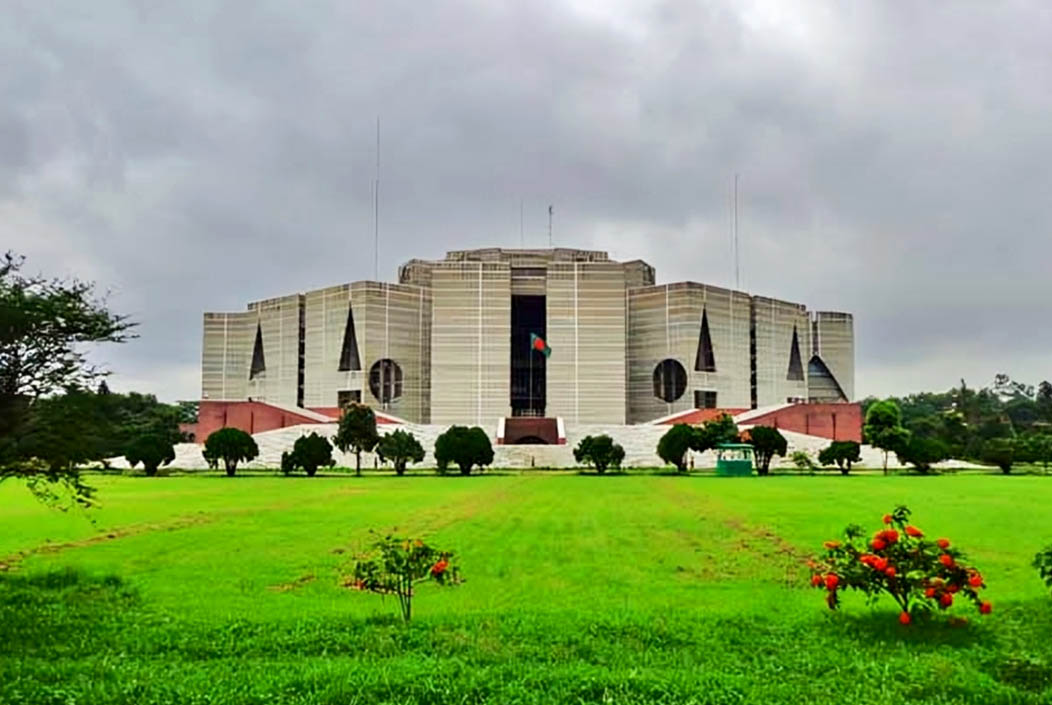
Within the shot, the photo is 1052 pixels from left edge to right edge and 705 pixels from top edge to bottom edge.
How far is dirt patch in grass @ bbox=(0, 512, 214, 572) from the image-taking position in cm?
1143

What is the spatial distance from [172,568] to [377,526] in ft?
17.7

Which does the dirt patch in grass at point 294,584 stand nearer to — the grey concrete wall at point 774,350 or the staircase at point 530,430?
the staircase at point 530,430

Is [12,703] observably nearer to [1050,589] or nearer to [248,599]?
[248,599]

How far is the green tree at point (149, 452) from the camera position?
38594mm

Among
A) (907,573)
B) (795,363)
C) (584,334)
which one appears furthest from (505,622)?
(795,363)

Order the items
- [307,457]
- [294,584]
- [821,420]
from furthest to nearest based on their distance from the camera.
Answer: [821,420] → [307,457] → [294,584]

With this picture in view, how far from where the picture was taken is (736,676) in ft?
18.4

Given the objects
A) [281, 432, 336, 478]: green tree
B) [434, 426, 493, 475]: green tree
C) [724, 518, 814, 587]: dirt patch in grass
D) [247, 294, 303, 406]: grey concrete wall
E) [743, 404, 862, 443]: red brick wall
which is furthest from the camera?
[247, 294, 303, 406]: grey concrete wall

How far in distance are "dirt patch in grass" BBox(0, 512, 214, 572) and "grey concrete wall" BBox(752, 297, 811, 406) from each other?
52.9 m

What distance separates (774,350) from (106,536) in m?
57.8

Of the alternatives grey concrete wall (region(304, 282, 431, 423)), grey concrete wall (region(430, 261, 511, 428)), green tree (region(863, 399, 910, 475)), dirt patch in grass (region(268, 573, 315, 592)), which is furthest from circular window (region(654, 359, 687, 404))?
dirt patch in grass (region(268, 573, 315, 592))

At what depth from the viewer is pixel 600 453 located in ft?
125

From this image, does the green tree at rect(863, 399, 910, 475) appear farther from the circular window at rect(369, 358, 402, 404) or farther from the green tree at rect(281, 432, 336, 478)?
the circular window at rect(369, 358, 402, 404)

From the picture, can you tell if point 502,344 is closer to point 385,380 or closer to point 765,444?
point 385,380
